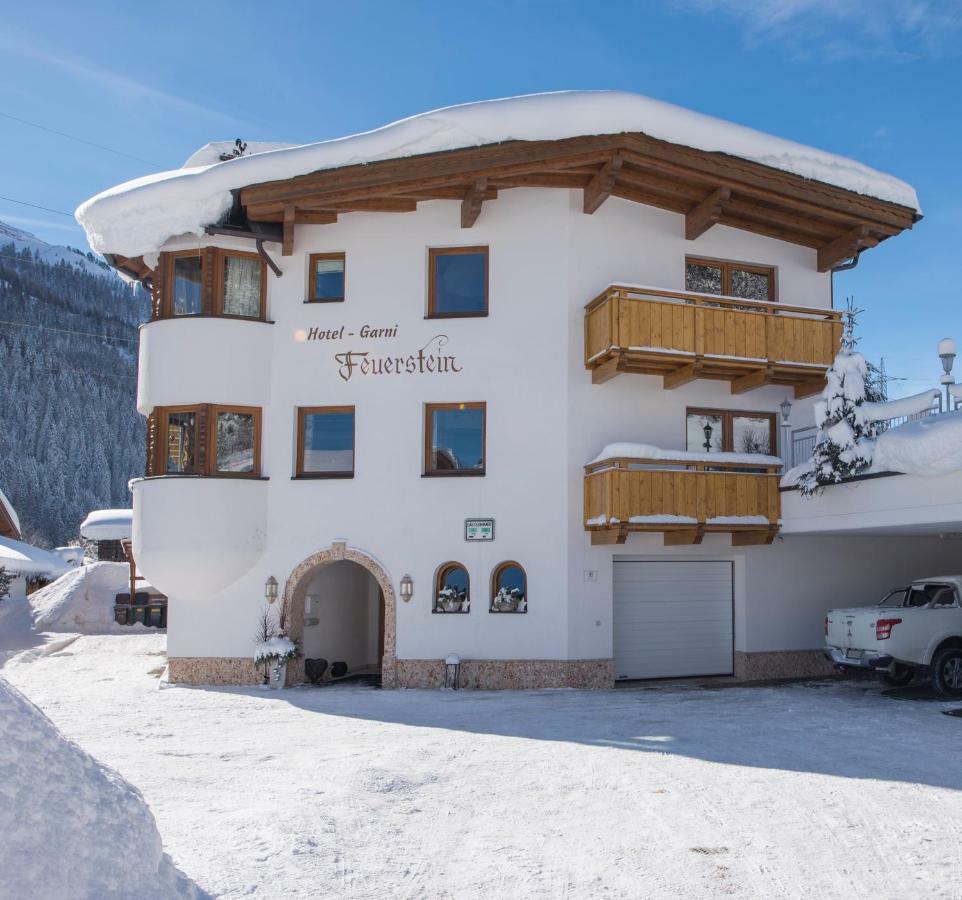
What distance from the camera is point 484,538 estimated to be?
16.8 meters

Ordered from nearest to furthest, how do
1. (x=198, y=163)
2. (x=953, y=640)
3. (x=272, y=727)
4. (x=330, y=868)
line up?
1. (x=330, y=868)
2. (x=272, y=727)
3. (x=953, y=640)
4. (x=198, y=163)

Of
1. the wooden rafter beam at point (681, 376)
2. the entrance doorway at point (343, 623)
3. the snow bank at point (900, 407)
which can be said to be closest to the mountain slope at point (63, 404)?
the entrance doorway at point (343, 623)

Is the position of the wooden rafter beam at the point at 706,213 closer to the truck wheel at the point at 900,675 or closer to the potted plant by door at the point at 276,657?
the truck wheel at the point at 900,675

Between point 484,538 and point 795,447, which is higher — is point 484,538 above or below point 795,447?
below

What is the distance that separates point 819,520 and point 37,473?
91693 millimetres

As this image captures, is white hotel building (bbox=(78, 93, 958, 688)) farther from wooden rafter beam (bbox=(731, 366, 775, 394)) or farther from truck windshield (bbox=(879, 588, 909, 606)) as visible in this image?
truck windshield (bbox=(879, 588, 909, 606))

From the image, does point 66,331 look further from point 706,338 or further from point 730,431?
point 706,338

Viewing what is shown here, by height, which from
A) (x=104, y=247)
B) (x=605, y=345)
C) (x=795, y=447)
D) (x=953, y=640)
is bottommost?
(x=953, y=640)

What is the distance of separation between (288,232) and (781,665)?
12.9m

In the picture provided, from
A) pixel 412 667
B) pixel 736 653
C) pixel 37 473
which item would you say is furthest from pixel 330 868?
pixel 37 473

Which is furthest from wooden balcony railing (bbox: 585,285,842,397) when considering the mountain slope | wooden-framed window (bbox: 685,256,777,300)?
the mountain slope

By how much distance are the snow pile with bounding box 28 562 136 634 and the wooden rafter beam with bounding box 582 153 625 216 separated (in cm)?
1957

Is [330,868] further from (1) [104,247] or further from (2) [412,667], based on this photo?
(1) [104,247]

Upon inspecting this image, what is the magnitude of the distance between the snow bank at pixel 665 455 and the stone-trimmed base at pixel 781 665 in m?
3.98
